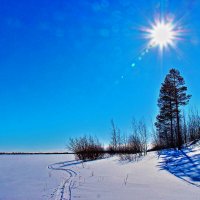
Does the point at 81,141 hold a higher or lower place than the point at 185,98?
lower

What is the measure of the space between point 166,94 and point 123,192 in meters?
29.2

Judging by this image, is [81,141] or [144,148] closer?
[144,148]

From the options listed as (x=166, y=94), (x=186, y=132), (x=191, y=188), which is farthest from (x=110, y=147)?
(x=191, y=188)

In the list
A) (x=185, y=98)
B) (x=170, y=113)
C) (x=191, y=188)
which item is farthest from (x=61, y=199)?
(x=170, y=113)

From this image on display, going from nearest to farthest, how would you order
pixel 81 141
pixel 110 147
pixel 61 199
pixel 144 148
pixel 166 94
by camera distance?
pixel 61 199 → pixel 144 148 → pixel 81 141 → pixel 166 94 → pixel 110 147

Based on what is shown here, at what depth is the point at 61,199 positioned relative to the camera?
5.96 m

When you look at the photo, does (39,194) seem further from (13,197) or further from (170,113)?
(170,113)

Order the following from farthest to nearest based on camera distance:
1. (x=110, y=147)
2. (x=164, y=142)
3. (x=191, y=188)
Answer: (x=164, y=142) < (x=110, y=147) < (x=191, y=188)

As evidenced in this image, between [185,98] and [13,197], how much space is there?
2875 cm

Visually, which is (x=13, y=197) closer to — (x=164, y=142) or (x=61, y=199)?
(x=61, y=199)

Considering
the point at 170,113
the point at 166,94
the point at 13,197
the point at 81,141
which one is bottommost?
the point at 13,197

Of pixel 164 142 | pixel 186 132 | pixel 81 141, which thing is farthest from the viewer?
pixel 164 142

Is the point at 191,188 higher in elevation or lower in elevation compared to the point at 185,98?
lower

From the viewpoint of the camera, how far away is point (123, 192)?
6836mm
